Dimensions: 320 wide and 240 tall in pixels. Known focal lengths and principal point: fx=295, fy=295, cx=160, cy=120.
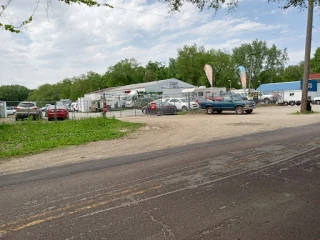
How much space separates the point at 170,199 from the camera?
464 cm

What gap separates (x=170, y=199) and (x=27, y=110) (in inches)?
821

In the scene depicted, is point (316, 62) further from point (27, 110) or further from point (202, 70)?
point (27, 110)

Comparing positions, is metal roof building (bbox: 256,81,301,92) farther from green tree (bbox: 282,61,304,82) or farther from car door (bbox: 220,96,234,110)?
green tree (bbox: 282,61,304,82)

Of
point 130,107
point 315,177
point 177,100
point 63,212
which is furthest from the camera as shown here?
point 130,107

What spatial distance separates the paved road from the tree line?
7801 centimetres

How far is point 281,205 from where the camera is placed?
14.1 ft

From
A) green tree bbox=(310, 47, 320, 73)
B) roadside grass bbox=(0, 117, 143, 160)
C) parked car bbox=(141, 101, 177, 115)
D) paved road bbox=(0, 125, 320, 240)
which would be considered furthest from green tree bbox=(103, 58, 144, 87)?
paved road bbox=(0, 125, 320, 240)

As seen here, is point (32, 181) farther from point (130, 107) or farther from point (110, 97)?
point (110, 97)

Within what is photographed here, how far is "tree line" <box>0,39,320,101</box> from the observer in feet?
275

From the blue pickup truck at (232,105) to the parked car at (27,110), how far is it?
15403 millimetres

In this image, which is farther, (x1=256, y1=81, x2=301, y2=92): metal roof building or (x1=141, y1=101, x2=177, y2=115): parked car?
(x1=256, y1=81, x2=301, y2=92): metal roof building

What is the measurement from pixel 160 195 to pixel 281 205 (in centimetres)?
184

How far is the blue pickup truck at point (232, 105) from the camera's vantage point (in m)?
27.0

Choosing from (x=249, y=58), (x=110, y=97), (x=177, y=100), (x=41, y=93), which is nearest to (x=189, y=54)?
(x=249, y=58)
